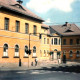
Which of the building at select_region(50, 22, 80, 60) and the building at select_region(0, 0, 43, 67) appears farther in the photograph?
the building at select_region(50, 22, 80, 60)

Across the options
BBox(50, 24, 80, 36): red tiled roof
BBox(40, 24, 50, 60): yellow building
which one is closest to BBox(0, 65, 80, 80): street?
BBox(40, 24, 50, 60): yellow building

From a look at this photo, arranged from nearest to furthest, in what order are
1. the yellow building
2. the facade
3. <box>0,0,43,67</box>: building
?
<box>0,0,43,67</box>: building → the facade → the yellow building

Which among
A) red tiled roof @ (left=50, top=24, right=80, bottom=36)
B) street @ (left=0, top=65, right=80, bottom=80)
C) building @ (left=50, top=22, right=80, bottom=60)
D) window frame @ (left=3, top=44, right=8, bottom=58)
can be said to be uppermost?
red tiled roof @ (left=50, top=24, right=80, bottom=36)

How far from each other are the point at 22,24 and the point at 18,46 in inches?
156

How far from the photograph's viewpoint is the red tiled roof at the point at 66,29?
6259 centimetres

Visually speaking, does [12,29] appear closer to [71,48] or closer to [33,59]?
[33,59]

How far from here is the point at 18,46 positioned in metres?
33.3

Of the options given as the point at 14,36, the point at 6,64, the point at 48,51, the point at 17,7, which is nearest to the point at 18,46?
the point at 14,36

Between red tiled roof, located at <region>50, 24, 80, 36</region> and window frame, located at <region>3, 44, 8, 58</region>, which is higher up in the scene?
red tiled roof, located at <region>50, 24, 80, 36</region>

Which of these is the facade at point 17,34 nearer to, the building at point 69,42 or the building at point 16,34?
the building at point 16,34

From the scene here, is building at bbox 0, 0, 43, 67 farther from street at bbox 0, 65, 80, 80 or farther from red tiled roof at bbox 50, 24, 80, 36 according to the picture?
red tiled roof at bbox 50, 24, 80, 36

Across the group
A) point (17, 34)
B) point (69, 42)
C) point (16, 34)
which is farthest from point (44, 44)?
point (16, 34)

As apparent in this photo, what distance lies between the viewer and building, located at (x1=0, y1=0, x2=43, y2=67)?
1179 inches

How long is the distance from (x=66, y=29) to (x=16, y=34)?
114ft
